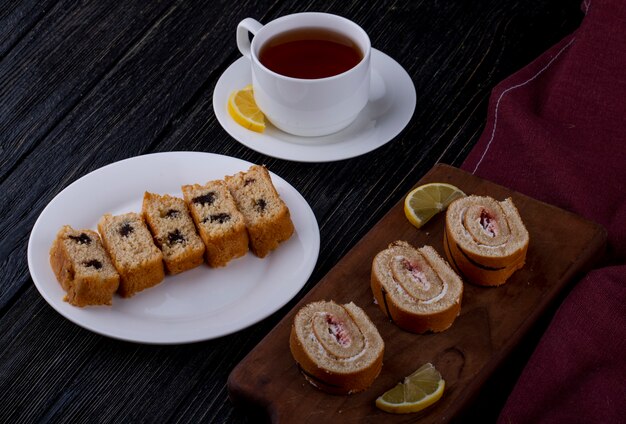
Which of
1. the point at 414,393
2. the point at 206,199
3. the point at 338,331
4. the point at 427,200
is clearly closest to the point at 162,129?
the point at 206,199

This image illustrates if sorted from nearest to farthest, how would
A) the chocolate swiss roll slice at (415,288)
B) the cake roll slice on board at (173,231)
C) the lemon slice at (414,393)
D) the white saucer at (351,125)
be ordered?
the lemon slice at (414,393) → the chocolate swiss roll slice at (415,288) → the cake roll slice on board at (173,231) → the white saucer at (351,125)

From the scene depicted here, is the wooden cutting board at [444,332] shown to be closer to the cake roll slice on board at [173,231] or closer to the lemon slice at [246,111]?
the cake roll slice on board at [173,231]

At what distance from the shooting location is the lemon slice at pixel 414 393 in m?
1.45

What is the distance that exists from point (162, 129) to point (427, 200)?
0.69 meters

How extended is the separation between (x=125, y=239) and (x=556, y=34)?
134 cm

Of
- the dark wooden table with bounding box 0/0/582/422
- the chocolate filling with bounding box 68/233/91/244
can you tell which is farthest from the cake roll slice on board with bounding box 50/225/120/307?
the dark wooden table with bounding box 0/0/582/422

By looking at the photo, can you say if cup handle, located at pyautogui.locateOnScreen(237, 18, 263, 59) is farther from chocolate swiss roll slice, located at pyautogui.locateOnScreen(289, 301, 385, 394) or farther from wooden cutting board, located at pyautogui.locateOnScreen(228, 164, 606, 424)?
chocolate swiss roll slice, located at pyautogui.locateOnScreen(289, 301, 385, 394)

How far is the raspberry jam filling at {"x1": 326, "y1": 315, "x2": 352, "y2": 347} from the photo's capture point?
1535mm

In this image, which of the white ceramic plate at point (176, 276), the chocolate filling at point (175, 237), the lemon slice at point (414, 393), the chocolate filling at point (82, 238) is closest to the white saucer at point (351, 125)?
the white ceramic plate at point (176, 276)

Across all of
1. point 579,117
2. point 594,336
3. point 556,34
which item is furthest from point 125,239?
point 556,34

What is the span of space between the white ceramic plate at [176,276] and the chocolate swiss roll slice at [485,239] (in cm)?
28

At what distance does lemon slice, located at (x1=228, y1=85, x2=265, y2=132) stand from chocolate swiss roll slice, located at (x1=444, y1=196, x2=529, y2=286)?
519 mm

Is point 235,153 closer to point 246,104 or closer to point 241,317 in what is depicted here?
point 246,104

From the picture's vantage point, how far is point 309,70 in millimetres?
1972
